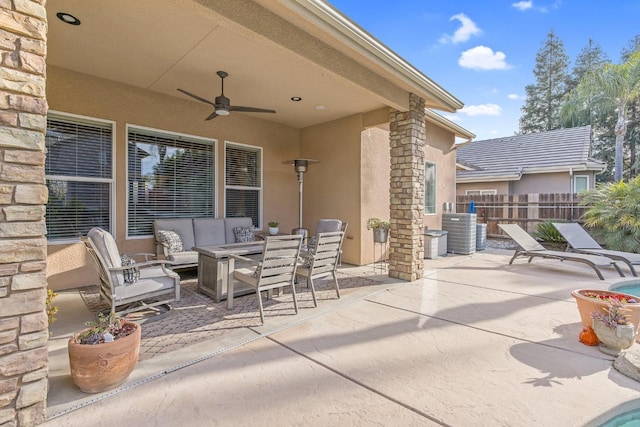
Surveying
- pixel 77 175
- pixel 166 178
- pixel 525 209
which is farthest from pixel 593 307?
pixel 525 209

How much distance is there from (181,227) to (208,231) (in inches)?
20.2

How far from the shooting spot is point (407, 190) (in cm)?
541

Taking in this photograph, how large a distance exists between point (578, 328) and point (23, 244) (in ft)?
16.5

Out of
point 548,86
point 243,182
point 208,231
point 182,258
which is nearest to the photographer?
point 182,258

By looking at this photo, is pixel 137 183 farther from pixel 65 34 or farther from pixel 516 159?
pixel 516 159

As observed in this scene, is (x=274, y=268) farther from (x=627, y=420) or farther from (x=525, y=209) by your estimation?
(x=525, y=209)

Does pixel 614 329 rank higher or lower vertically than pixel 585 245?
lower

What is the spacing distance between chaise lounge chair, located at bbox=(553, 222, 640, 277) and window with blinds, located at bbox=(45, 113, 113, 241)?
9.42m

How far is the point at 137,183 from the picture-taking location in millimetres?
5602

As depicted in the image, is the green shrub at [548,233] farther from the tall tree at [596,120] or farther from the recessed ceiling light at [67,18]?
the tall tree at [596,120]

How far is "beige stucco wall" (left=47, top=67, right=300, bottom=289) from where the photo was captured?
15.6 ft

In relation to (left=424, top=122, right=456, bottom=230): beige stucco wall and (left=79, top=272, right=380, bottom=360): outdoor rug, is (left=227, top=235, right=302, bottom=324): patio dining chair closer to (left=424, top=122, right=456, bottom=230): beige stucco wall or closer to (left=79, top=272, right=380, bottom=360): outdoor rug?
(left=79, top=272, right=380, bottom=360): outdoor rug

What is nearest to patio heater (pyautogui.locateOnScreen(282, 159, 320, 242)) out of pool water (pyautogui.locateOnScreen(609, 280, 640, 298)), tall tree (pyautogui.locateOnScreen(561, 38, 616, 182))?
pool water (pyautogui.locateOnScreen(609, 280, 640, 298))

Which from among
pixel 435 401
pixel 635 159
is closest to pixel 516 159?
pixel 635 159
